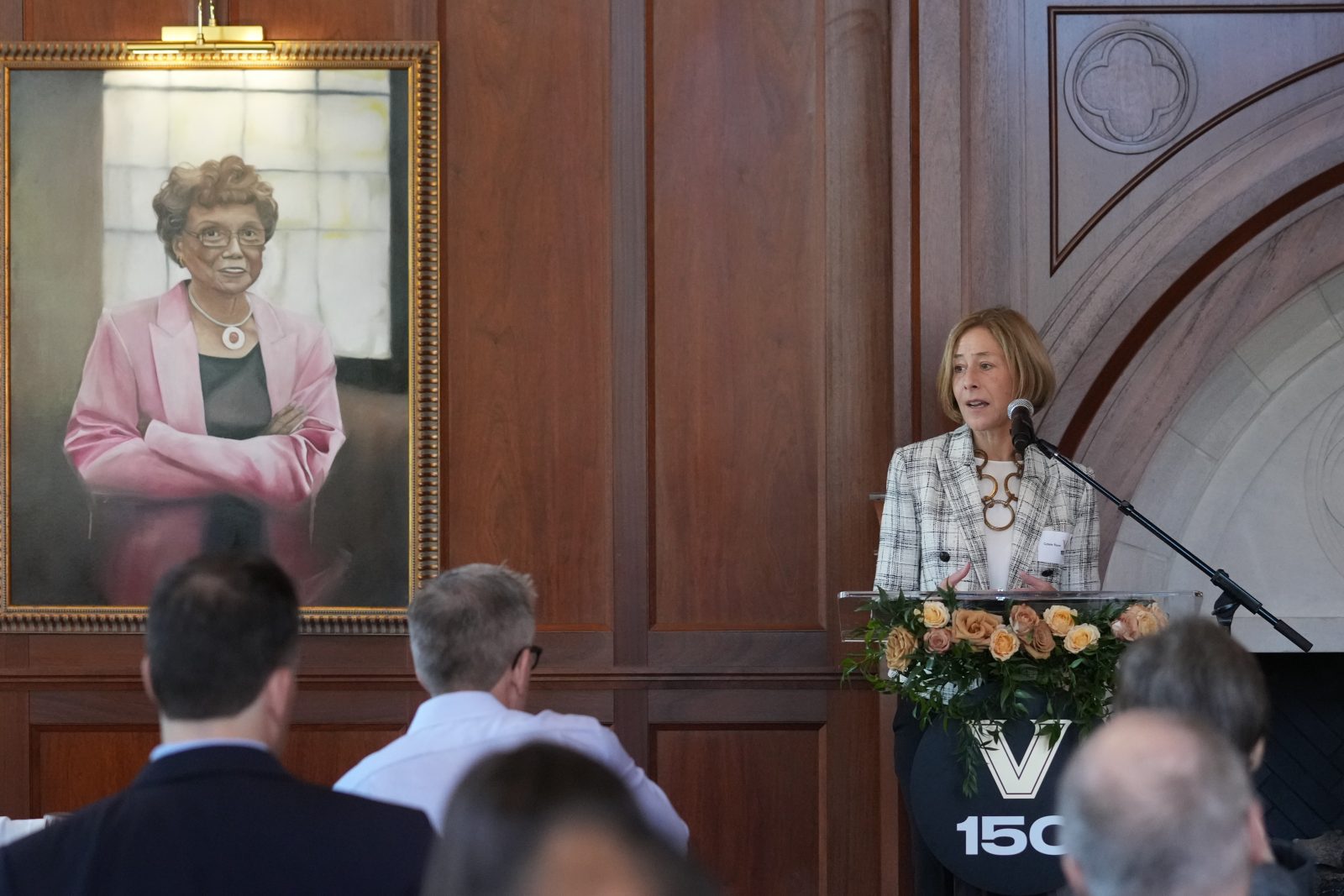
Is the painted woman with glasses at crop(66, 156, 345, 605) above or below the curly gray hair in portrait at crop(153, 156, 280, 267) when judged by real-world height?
below

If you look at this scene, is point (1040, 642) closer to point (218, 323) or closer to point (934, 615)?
point (934, 615)

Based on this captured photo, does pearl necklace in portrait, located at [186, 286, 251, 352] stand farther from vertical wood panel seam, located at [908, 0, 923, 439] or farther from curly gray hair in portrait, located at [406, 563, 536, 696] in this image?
curly gray hair in portrait, located at [406, 563, 536, 696]

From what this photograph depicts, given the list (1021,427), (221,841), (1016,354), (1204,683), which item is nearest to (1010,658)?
(1021,427)

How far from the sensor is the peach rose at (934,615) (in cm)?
322

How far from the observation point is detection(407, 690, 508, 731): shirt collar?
2.57 meters

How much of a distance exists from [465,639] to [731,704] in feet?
7.07

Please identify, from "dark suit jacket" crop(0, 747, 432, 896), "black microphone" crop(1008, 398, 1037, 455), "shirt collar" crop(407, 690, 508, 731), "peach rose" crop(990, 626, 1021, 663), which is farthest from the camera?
"black microphone" crop(1008, 398, 1037, 455)

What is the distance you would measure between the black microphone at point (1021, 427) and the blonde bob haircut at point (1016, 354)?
531 mm

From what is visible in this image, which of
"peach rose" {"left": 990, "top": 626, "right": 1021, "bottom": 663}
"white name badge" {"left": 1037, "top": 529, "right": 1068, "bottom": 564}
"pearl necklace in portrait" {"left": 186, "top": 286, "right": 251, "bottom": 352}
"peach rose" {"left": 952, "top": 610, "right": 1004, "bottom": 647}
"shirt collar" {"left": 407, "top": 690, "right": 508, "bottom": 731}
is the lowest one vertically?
"shirt collar" {"left": 407, "top": 690, "right": 508, "bottom": 731}

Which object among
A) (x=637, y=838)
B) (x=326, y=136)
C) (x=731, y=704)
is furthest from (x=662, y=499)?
(x=637, y=838)

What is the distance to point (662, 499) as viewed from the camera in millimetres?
4785

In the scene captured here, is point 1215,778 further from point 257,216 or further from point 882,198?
point 257,216

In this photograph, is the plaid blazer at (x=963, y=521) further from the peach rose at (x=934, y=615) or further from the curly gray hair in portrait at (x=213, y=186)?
the curly gray hair in portrait at (x=213, y=186)

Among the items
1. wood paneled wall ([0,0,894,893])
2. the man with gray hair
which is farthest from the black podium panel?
wood paneled wall ([0,0,894,893])
